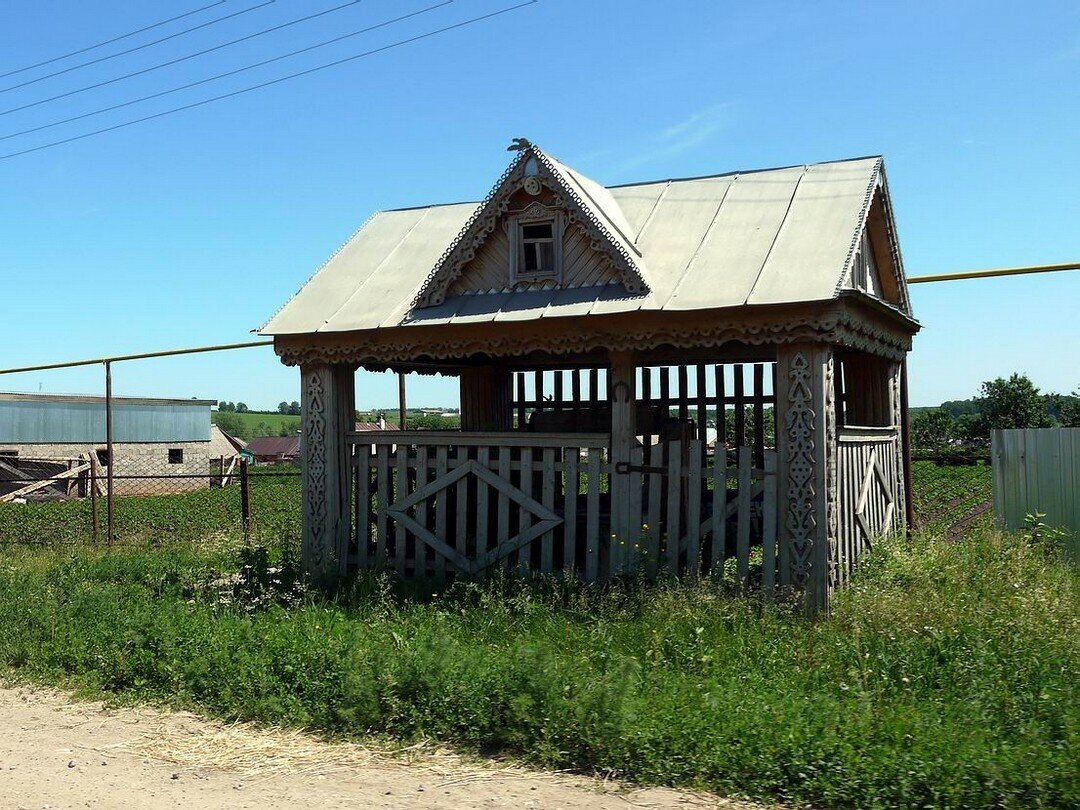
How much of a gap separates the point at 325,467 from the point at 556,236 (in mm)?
3696

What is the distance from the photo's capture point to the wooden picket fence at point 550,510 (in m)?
9.09

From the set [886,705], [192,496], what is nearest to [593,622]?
[886,705]

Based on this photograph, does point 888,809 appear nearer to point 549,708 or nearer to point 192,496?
point 549,708

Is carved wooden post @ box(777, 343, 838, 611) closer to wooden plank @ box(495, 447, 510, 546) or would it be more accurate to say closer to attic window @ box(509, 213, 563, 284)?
attic window @ box(509, 213, 563, 284)

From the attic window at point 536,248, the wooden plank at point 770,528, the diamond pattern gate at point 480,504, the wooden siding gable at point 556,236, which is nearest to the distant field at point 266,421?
the diamond pattern gate at point 480,504

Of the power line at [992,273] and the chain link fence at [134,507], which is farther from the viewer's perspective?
the chain link fence at [134,507]

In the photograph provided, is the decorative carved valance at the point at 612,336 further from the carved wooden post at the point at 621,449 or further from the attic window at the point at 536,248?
the attic window at the point at 536,248

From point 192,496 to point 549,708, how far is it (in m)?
35.4

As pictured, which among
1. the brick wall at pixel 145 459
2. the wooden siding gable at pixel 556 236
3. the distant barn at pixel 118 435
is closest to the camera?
the wooden siding gable at pixel 556 236

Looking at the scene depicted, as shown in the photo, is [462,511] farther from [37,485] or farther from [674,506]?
[37,485]

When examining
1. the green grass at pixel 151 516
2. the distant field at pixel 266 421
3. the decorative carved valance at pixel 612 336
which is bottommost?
the green grass at pixel 151 516

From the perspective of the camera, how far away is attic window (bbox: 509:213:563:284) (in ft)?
33.5

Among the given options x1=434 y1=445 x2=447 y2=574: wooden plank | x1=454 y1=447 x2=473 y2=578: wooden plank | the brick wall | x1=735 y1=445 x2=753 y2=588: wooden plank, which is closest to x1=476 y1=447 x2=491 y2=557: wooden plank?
x1=454 y1=447 x2=473 y2=578: wooden plank

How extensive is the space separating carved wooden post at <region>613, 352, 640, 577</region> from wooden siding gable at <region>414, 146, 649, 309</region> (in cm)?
81
